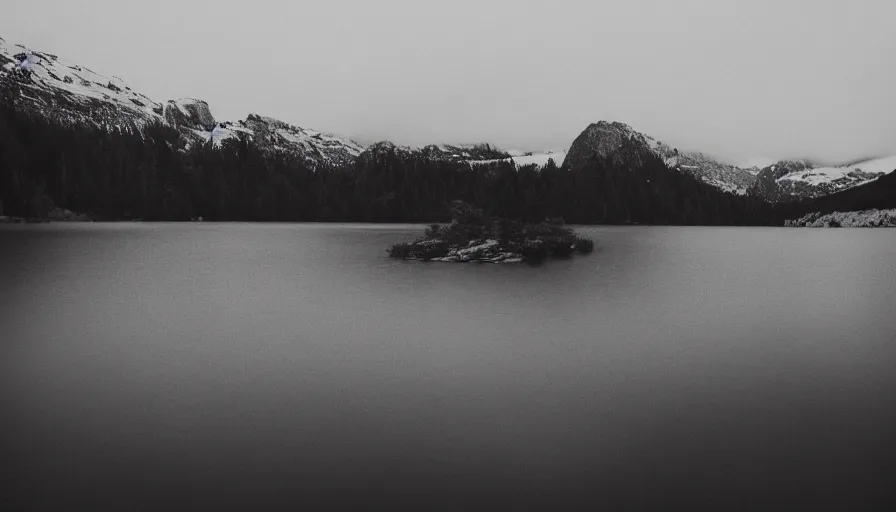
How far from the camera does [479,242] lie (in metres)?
58.5

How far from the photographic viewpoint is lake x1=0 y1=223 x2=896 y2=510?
11000 mm

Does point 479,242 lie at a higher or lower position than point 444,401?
higher

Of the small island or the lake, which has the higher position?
the small island

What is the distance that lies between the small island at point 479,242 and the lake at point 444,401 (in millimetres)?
21620

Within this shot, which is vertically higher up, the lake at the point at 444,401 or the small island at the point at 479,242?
the small island at the point at 479,242

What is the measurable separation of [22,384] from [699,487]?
20123 millimetres

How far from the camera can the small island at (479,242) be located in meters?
56.9

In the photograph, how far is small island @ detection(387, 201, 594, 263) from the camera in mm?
56938

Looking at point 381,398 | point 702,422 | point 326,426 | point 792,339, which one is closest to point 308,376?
point 381,398

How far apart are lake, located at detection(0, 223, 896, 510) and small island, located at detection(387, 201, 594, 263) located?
21620 mm

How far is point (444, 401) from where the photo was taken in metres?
16.0

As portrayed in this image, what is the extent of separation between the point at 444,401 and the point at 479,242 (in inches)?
1697

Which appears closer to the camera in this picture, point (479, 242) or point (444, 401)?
point (444, 401)

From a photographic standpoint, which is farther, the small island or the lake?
the small island
